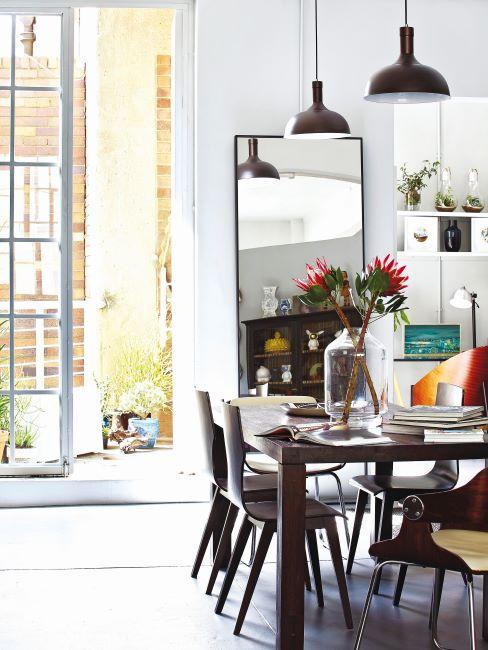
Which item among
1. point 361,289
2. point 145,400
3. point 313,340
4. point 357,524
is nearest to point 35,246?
point 145,400

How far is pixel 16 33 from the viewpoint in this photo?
6.02 m

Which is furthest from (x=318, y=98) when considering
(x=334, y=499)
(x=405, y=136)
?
(x=405, y=136)

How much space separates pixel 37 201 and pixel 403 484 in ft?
10.7

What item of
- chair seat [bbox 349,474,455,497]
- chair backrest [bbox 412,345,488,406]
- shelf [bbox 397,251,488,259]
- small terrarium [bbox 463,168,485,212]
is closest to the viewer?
chair seat [bbox 349,474,455,497]

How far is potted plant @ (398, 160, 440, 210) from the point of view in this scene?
8.05 m

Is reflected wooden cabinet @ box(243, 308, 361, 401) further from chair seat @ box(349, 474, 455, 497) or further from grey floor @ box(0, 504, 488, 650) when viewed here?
chair seat @ box(349, 474, 455, 497)

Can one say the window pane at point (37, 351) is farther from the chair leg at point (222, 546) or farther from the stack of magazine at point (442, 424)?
the stack of magazine at point (442, 424)

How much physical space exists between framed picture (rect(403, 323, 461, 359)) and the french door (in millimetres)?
3349

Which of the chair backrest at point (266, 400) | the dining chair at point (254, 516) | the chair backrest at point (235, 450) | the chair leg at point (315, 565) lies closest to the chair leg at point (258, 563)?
the dining chair at point (254, 516)

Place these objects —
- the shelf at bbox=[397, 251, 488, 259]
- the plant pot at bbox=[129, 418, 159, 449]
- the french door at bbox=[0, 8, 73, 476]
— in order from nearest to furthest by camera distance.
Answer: the french door at bbox=[0, 8, 73, 476] → the plant pot at bbox=[129, 418, 159, 449] → the shelf at bbox=[397, 251, 488, 259]

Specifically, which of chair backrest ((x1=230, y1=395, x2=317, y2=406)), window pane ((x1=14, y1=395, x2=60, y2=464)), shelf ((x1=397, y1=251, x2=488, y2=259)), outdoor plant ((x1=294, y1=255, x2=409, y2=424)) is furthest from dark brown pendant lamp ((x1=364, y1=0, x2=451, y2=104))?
shelf ((x1=397, y1=251, x2=488, y2=259))

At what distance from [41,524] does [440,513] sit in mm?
3094

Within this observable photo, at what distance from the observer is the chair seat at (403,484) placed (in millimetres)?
3840

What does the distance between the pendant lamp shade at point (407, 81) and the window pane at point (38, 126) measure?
2742 millimetres
